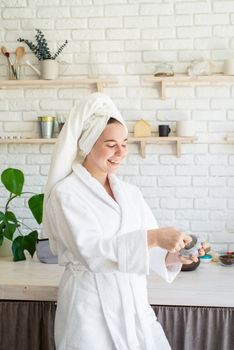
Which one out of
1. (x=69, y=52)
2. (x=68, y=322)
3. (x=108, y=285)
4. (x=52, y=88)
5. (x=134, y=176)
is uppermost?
(x=69, y=52)

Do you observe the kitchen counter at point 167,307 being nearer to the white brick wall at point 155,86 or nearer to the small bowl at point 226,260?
the small bowl at point 226,260

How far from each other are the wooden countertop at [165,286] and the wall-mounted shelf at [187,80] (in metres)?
1.13

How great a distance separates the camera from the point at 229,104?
2.85 metres

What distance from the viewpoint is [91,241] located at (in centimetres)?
143

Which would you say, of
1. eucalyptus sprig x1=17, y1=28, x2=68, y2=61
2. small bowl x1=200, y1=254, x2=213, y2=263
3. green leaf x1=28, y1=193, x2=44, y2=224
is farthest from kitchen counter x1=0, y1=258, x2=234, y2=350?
eucalyptus sprig x1=17, y1=28, x2=68, y2=61

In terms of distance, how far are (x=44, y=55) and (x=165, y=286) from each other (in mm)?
1629

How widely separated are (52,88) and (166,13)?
2.89 feet

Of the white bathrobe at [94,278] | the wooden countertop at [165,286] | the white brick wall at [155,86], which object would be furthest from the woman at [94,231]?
the white brick wall at [155,86]

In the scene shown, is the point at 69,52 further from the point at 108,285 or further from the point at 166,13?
the point at 108,285

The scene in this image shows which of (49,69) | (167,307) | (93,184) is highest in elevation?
(49,69)

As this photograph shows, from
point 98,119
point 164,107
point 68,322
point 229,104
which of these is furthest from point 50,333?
point 229,104

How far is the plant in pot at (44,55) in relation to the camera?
2.85 m

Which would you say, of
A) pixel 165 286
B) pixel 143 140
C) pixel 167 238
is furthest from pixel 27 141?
pixel 167 238

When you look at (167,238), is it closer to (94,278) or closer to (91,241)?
(91,241)
